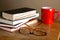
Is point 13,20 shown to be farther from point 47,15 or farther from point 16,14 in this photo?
point 47,15

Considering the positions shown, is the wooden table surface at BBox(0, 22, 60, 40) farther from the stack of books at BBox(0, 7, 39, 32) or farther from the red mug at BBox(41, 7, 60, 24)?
the red mug at BBox(41, 7, 60, 24)

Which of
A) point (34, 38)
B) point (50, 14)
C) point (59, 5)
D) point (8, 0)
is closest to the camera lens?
point (34, 38)

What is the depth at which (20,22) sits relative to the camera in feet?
2.70

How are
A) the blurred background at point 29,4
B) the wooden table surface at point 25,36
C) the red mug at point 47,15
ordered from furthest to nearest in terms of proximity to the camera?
the blurred background at point 29,4 < the red mug at point 47,15 < the wooden table surface at point 25,36

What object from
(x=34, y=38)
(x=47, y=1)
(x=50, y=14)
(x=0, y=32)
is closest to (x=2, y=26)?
(x=0, y=32)

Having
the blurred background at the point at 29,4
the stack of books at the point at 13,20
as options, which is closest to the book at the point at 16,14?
the stack of books at the point at 13,20

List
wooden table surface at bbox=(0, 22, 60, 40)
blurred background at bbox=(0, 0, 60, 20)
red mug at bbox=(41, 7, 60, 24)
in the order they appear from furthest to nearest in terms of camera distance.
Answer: blurred background at bbox=(0, 0, 60, 20) < red mug at bbox=(41, 7, 60, 24) < wooden table surface at bbox=(0, 22, 60, 40)

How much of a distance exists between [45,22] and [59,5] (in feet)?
0.78

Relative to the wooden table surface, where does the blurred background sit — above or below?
above

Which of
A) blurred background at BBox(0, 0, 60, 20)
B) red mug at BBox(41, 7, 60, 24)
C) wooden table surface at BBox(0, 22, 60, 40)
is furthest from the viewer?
blurred background at BBox(0, 0, 60, 20)

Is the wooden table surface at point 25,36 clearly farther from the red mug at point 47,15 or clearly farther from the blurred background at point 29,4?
the blurred background at point 29,4

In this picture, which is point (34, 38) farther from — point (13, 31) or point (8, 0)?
point (8, 0)

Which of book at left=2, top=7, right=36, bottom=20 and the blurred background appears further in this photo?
the blurred background

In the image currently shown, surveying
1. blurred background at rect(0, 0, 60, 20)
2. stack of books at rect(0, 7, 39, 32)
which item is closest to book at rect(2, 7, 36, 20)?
stack of books at rect(0, 7, 39, 32)
